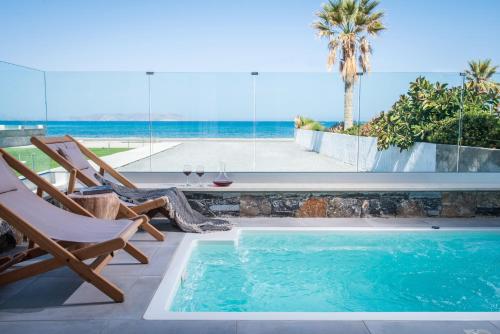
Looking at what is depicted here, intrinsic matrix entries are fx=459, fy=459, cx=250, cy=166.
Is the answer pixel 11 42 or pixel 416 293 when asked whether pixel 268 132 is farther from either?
pixel 11 42

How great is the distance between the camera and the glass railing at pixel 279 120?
243 inches

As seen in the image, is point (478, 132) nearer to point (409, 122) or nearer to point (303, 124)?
point (409, 122)

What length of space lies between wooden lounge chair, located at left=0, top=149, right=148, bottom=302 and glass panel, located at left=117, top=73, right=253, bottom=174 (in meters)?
2.60

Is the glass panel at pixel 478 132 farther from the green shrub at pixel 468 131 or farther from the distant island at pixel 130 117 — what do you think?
the distant island at pixel 130 117

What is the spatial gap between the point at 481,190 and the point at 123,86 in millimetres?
4835

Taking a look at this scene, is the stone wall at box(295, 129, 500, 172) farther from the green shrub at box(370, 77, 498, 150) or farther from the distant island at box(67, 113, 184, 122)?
the distant island at box(67, 113, 184, 122)

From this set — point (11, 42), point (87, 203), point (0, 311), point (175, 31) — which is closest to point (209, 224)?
point (87, 203)

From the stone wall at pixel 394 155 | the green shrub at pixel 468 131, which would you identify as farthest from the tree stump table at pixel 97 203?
the green shrub at pixel 468 131

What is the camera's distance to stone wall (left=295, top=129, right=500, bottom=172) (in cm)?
636

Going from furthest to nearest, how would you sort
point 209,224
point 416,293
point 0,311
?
point 209,224 < point 416,293 < point 0,311

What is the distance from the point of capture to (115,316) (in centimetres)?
275

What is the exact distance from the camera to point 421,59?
23.1 m

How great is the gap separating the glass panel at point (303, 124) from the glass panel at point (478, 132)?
5.23 ft

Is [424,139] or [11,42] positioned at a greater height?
[11,42]
